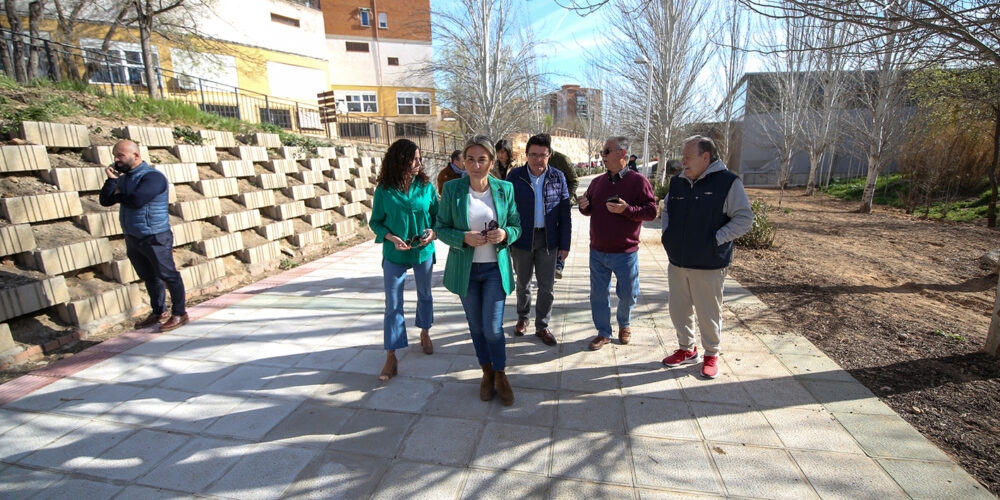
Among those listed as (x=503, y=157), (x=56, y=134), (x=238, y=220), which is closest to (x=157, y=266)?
(x=56, y=134)

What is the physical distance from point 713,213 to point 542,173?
141cm

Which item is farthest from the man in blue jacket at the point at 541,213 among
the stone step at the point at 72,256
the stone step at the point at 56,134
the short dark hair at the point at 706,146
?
the stone step at the point at 56,134

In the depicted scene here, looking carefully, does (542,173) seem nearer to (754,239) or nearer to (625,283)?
(625,283)

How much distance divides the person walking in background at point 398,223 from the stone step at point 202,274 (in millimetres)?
3516

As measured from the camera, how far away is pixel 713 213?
3041 millimetres

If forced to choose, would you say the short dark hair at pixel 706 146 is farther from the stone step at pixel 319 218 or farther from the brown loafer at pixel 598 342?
the stone step at pixel 319 218

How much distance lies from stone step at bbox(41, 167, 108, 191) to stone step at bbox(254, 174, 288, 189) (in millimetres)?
2338

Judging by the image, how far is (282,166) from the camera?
774cm

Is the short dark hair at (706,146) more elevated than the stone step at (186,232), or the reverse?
the short dark hair at (706,146)

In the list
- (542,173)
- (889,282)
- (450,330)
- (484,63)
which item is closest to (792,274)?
(889,282)

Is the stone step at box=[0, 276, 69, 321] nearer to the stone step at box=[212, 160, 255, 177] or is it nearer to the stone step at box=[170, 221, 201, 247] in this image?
the stone step at box=[170, 221, 201, 247]

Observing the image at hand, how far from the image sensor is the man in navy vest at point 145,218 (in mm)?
3936

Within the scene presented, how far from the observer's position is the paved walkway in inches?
88.1

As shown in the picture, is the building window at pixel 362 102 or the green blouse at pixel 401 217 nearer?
the green blouse at pixel 401 217
